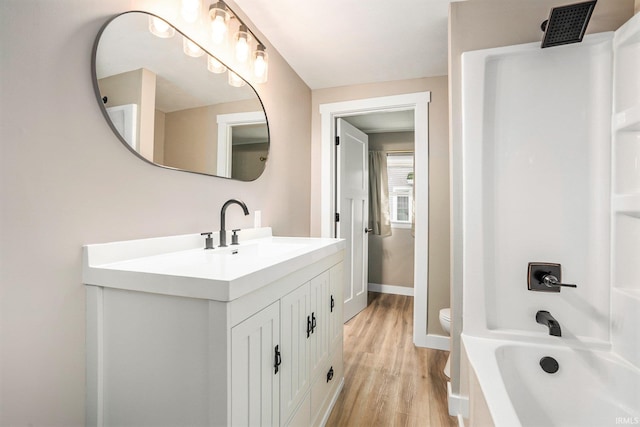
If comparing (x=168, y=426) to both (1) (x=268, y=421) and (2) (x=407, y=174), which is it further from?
(2) (x=407, y=174)

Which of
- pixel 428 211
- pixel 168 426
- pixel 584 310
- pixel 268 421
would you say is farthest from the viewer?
pixel 428 211

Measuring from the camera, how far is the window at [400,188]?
4.07 m

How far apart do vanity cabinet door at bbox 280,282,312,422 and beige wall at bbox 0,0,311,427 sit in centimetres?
65

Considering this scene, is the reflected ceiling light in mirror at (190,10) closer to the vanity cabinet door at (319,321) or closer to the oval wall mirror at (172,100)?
the oval wall mirror at (172,100)

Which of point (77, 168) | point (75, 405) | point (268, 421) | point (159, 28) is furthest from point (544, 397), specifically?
point (159, 28)

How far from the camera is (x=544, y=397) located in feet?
4.30

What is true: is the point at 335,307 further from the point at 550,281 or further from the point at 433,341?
the point at 433,341

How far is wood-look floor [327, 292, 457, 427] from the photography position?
1650 millimetres

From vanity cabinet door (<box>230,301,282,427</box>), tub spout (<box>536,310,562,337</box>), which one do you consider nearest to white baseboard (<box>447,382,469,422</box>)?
tub spout (<box>536,310,562,337</box>)

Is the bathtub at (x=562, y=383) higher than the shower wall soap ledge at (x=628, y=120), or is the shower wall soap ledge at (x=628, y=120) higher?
the shower wall soap ledge at (x=628, y=120)

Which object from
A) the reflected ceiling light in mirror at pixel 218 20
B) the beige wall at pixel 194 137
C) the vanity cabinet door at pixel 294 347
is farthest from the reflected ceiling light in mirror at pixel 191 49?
the vanity cabinet door at pixel 294 347

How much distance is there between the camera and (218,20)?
59.6 inches

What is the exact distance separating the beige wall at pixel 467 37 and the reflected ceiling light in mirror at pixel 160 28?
1476mm

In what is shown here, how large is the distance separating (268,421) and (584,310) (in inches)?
59.5
